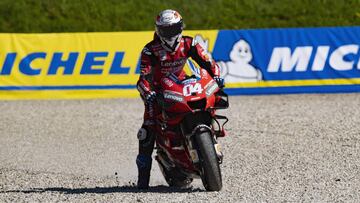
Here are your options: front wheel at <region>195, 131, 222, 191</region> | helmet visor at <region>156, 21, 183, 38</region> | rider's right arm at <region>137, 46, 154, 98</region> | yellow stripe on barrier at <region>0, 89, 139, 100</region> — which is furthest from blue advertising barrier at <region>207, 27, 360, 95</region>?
front wheel at <region>195, 131, 222, 191</region>

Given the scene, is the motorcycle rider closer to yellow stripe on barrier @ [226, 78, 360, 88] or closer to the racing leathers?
the racing leathers

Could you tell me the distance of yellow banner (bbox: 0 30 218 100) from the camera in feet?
68.1

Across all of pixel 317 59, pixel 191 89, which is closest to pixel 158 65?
pixel 191 89

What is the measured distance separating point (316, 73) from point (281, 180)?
11.5 m

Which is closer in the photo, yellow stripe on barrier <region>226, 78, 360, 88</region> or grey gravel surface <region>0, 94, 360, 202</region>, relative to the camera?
grey gravel surface <region>0, 94, 360, 202</region>

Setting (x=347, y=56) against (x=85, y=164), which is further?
(x=347, y=56)

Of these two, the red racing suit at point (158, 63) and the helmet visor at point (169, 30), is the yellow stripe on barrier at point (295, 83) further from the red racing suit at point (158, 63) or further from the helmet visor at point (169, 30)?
the helmet visor at point (169, 30)

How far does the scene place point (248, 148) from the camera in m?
12.9

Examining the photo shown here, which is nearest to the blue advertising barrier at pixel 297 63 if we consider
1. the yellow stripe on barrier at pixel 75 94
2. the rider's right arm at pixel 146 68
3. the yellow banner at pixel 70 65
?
the yellow banner at pixel 70 65

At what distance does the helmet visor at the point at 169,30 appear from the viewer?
351 inches

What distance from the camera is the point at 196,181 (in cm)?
1083

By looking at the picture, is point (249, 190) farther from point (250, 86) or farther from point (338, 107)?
point (250, 86)

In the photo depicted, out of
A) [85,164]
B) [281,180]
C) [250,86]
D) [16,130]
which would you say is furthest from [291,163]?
[250,86]

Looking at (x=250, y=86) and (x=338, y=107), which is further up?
(x=338, y=107)
